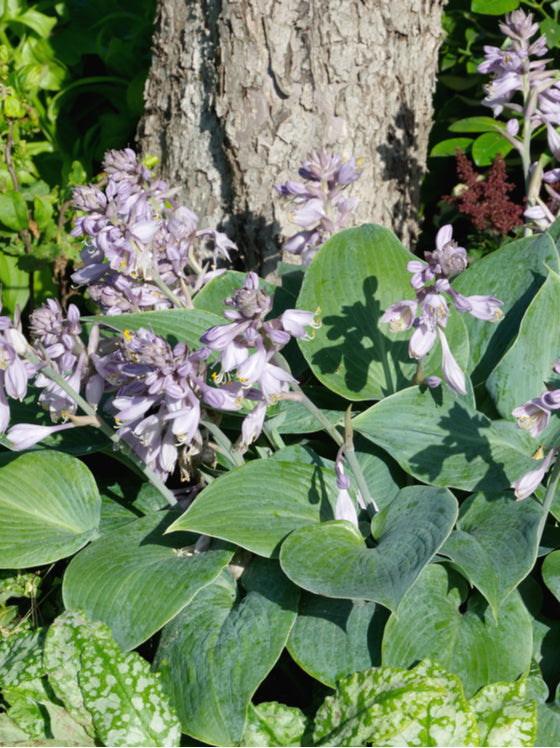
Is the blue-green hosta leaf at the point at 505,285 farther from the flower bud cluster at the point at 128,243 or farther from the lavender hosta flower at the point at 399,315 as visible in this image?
the flower bud cluster at the point at 128,243

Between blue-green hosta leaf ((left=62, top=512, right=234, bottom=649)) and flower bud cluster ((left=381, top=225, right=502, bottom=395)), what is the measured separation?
78 cm

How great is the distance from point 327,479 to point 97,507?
0.69 metres

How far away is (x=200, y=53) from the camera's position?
3.31m

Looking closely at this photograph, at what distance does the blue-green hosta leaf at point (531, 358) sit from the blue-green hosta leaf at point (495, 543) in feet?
1.03

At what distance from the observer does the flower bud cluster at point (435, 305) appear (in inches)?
74.1

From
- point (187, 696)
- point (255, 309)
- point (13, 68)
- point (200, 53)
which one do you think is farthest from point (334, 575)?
point (13, 68)

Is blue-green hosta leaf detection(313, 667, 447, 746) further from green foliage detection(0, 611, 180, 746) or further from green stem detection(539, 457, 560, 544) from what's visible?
green stem detection(539, 457, 560, 544)

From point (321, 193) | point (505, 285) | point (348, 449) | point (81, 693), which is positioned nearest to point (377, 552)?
point (348, 449)

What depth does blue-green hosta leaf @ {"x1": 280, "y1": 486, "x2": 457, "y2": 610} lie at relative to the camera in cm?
171

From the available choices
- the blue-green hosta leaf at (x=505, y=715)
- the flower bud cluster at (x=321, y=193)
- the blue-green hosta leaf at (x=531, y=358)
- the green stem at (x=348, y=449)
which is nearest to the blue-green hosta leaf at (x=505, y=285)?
the blue-green hosta leaf at (x=531, y=358)

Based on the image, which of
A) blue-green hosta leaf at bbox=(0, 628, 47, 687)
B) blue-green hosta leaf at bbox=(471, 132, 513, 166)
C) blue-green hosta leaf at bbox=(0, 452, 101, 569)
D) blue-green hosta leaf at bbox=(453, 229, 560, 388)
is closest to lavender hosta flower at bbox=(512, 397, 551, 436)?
blue-green hosta leaf at bbox=(453, 229, 560, 388)

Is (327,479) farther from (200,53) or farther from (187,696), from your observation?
(200,53)

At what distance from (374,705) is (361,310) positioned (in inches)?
48.0

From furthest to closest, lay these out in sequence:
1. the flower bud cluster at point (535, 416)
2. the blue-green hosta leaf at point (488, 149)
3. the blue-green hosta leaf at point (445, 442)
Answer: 1. the blue-green hosta leaf at point (488, 149)
2. the blue-green hosta leaf at point (445, 442)
3. the flower bud cluster at point (535, 416)
